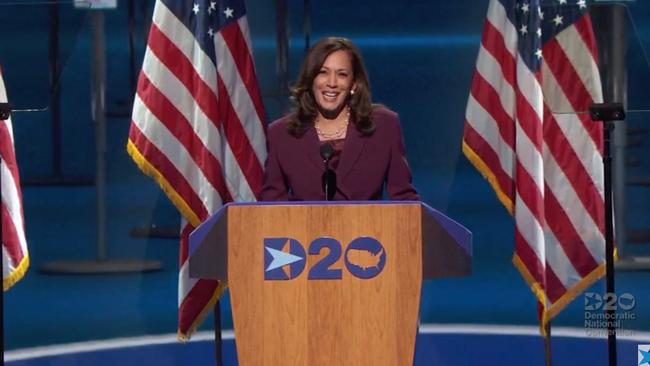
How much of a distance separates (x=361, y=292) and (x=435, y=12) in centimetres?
378

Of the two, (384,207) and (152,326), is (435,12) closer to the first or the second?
(152,326)

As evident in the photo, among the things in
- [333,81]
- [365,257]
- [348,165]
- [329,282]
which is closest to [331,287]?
[329,282]

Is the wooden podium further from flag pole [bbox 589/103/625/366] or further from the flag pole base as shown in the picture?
the flag pole base

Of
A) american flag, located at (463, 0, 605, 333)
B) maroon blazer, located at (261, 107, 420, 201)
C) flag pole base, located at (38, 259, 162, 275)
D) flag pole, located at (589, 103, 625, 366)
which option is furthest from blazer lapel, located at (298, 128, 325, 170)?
flag pole base, located at (38, 259, 162, 275)

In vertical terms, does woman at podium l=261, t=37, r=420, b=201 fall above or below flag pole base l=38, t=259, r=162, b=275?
above

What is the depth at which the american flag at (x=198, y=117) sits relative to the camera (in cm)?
529

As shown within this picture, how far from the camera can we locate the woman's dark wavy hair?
434 centimetres

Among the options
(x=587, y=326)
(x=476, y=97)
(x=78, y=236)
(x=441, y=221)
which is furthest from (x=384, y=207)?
(x=78, y=236)

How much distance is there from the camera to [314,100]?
4.39 metres

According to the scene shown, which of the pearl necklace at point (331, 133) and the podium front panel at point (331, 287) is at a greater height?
the pearl necklace at point (331, 133)

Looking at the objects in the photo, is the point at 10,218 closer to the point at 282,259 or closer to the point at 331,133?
the point at 331,133

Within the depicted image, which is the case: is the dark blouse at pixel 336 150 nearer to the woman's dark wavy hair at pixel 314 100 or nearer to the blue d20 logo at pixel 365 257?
the woman's dark wavy hair at pixel 314 100

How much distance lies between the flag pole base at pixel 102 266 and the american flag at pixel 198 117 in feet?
5.38

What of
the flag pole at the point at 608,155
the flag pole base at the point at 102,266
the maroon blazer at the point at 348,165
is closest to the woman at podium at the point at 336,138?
the maroon blazer at the point at 348,165
